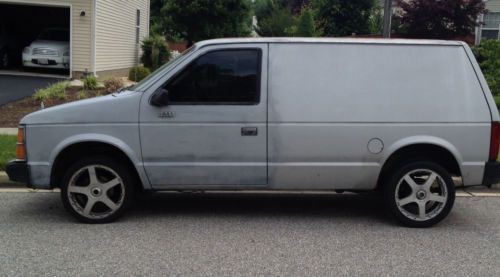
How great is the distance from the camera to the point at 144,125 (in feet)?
18.6

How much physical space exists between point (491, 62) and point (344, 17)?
2313 centimetres

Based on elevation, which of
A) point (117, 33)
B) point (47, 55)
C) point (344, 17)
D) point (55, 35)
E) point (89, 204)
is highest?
point (344, 17)

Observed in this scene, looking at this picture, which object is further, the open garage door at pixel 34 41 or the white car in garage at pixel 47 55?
the open garage door at pixel 34 41

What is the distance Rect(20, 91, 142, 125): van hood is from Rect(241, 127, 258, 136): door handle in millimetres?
1048

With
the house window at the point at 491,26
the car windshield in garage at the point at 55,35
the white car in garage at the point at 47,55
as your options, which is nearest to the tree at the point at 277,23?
the house window at the point at 491,26

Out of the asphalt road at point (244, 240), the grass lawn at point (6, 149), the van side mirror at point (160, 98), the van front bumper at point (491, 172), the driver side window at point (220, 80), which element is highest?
the driver side window at point (220, 80)

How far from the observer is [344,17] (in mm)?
38781

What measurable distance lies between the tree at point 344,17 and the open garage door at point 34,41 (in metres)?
19.1

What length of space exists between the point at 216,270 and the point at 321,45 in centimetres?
252

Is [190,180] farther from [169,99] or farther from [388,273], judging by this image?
[388,273]

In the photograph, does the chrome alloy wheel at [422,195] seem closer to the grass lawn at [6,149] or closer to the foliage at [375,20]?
the grass lawn at [6,149]

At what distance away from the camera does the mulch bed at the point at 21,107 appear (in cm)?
1142

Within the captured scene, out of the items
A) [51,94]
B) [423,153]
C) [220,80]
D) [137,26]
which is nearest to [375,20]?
[137,26]

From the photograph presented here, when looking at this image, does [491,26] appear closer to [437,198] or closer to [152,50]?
[152,50]
